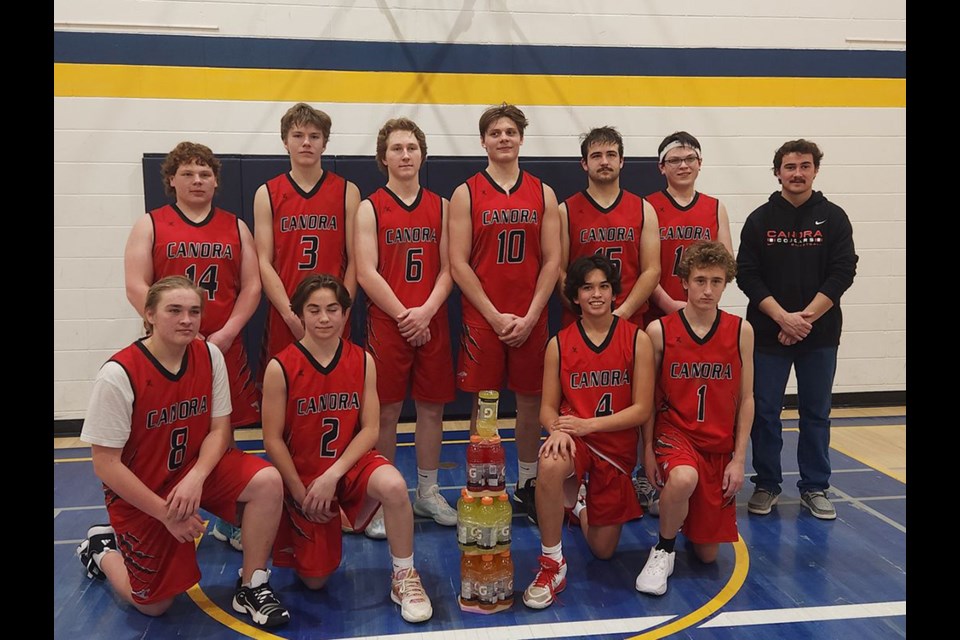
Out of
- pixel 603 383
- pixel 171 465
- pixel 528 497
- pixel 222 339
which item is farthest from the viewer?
pixel 528 497

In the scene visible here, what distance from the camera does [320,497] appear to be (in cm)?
284

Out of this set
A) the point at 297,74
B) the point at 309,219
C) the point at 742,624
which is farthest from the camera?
the point at 297,74

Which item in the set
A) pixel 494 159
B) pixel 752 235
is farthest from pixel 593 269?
pixel 752 235

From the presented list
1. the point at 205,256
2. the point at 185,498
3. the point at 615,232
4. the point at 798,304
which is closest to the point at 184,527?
the point at 185,498

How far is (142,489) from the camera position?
2598 millimetres

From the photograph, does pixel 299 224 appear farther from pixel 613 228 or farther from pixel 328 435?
pixel 613 228

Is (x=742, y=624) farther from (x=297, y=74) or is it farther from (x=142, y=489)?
(x=297, y=74)

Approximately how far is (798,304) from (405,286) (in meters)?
2.09

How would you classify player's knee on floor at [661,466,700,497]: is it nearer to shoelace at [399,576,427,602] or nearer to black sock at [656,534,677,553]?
black sock at [656,534,677,553]

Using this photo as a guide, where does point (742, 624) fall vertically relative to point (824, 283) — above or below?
below

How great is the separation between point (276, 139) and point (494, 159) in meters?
2.51

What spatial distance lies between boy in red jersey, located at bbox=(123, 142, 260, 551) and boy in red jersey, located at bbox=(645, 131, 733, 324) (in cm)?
215

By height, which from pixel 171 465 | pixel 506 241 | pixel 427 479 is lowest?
pixel 427 479

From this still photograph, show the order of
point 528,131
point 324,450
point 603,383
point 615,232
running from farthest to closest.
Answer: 1. point 528,131
2. point 615,232
3. point 603,383
4. point 324,450
